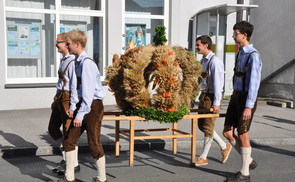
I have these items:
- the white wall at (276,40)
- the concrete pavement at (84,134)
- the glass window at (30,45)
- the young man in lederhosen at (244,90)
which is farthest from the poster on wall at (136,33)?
the young man in lederhosen at (244,90)

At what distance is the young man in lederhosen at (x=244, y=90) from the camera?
5.17 m

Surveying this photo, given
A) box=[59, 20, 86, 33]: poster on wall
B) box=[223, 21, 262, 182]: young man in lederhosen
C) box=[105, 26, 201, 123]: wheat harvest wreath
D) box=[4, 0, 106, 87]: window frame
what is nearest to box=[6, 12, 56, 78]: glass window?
box=[4, 0, 106, 87]: window frame

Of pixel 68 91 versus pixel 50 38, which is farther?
pixel 50 38

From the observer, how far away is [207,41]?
6133mm

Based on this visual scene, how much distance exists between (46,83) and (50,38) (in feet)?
4.32

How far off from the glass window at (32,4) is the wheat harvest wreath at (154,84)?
6795 millimetres

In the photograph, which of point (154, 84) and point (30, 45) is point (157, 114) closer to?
point (154, 84)

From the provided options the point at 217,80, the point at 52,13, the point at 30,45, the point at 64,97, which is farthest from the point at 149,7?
the point at 64,97

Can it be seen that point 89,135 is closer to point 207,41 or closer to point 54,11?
point 207,41

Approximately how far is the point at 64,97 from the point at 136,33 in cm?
785

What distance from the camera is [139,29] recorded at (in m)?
13.1

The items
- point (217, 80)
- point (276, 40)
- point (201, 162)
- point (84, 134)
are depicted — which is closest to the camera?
point (217, 80)

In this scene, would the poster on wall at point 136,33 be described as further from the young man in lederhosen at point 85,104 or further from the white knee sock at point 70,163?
the white knee sock at point 70,163

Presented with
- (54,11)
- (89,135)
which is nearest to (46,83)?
(54,11)
